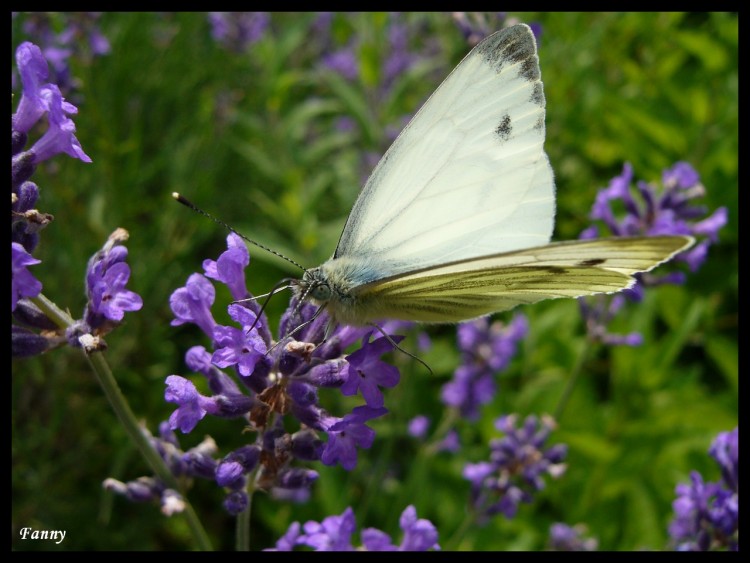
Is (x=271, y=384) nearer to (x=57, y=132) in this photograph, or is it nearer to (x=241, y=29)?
(x=57, y=132)

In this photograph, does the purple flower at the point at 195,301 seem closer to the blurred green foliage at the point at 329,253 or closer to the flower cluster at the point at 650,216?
the blurred green foliage at the point at 329,253

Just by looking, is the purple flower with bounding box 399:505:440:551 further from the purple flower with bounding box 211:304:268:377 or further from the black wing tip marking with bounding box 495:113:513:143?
the black wing tip marking with bounding box 495:113:513:143

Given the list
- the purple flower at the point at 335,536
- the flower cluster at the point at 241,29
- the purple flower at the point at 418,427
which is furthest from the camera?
the flower cluster at the point at 241,29

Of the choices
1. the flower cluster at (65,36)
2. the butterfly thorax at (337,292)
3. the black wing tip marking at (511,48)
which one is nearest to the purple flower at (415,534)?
the butterfly thorax at (337,292)
